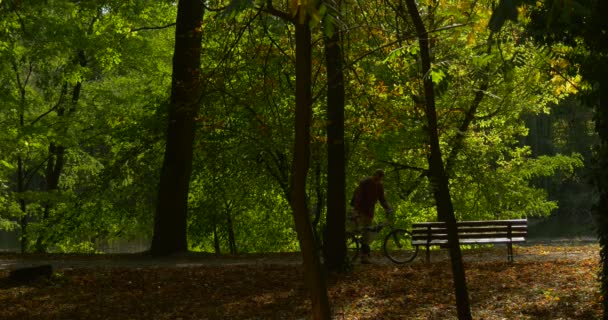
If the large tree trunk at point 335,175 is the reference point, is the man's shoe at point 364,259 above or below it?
below

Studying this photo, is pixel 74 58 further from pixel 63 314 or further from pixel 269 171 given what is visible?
pixel 63 314

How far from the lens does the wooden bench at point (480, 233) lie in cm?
1175

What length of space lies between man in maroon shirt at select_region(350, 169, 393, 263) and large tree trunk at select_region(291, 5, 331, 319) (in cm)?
634

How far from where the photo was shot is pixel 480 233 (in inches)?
473

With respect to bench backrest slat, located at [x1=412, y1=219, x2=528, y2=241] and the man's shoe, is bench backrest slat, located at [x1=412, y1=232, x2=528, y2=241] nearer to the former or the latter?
bench backrest slat, located at [x1=412, y1=219, x2=528, y2=241]

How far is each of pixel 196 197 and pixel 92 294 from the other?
12.4 metres

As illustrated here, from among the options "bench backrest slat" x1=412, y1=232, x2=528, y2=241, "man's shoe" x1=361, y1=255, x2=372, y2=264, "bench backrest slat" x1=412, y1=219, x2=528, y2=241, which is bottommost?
"man's shoe" x1=361, y1=255, x2=372, y2=264

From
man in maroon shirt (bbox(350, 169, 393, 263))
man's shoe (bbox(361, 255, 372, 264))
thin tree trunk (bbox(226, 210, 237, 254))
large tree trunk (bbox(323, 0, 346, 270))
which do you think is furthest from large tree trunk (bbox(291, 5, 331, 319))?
thin tree trunk (bbox(226, 210, 237, 254))

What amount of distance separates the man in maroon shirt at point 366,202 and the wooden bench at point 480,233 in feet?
2.60

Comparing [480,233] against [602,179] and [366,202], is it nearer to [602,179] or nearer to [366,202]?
[366,202]

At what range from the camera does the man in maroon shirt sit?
12.0 metres

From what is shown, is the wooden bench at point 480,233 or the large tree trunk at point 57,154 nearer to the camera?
the wooden bench at point 480,233

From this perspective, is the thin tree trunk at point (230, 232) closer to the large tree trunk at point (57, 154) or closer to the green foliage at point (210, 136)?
the green foliage at point (210, 136)

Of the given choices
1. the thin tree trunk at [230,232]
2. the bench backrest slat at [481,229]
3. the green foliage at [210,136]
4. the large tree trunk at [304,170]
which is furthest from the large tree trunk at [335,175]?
the thin tree trunk at [230,232]
